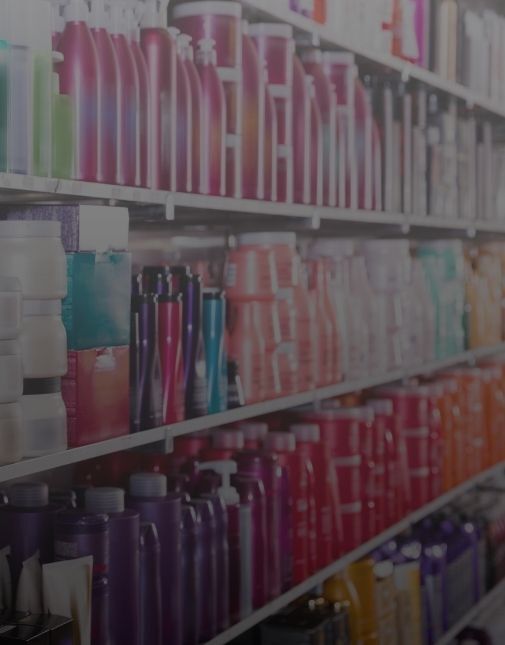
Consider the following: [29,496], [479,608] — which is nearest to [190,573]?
[29,496]

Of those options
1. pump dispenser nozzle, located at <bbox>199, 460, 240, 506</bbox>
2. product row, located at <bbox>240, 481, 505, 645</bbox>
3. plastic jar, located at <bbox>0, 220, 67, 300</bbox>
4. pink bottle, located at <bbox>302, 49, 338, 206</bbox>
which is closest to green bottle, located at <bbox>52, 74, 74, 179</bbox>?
plastic jar, located at <bbox>0, 220, 67, 300</bbox>

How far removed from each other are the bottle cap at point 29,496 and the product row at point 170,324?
0.60ft

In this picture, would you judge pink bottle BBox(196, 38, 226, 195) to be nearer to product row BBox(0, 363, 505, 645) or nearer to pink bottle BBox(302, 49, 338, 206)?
pink bottle BBox(302, 49, 338, 206)

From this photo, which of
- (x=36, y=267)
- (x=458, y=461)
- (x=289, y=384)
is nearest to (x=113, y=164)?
(x=36, y=267)

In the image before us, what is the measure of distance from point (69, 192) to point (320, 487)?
1382mm

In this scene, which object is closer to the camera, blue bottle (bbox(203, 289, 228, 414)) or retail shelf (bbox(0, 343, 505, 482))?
retail shelf (bbox(0, 343, 505, 482))

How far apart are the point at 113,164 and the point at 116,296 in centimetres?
26

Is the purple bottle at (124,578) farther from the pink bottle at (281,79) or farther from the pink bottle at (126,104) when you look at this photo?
the pink bottle at (281,79)

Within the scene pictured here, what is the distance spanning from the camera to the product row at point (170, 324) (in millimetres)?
2002

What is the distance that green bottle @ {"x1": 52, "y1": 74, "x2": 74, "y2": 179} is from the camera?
6.64ft

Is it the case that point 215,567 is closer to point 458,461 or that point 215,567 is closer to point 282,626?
point 282,626

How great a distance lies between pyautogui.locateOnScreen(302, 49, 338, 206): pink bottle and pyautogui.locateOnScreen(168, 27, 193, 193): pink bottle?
68 cm

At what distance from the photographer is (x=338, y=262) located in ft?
10.6

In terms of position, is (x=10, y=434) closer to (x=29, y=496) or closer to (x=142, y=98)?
(x=29, y=496)
